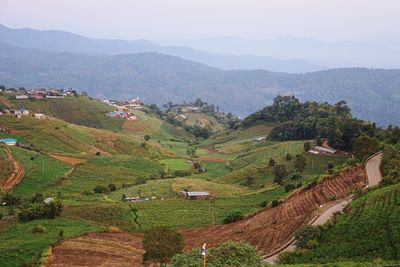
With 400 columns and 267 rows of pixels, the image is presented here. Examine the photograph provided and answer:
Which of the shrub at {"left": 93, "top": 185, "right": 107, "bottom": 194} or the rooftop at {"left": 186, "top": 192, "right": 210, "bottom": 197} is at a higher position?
the rooftop at {"left": 186, "top": 192, "right": 210, "bottom": 197}

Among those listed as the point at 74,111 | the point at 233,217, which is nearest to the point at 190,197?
the point at 233,217

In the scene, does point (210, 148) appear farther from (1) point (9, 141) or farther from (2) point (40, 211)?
(2) point (40, 211)

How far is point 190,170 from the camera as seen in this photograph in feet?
282

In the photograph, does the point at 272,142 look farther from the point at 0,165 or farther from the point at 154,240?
the point at 154,240

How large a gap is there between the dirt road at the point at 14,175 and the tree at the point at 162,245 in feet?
113

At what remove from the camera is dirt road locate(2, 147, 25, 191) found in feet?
201

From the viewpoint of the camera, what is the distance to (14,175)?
64.2 metres

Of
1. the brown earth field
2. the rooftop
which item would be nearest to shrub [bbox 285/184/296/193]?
the brown earth field

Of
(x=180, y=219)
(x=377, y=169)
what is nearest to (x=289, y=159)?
(x=377, y=169)

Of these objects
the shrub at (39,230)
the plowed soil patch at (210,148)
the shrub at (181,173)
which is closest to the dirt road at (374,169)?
the shrub at (39,230)

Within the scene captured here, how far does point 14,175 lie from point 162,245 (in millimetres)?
39120

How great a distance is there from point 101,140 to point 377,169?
2357 inches

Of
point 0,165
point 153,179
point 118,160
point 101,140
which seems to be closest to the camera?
point 0,165

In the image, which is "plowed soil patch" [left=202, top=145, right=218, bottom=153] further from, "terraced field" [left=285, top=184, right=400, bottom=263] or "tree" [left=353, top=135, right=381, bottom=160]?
"terraced field" [left=285, top=184, right=400, bottom=263]
